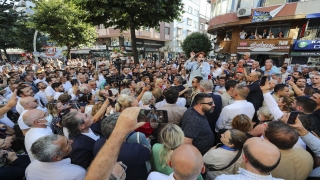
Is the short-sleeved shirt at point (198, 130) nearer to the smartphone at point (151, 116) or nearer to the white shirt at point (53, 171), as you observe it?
the smartphone at point (151, 116)

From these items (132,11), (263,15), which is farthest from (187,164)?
(263,15)

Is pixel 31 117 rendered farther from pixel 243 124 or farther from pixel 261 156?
pixel 243 124

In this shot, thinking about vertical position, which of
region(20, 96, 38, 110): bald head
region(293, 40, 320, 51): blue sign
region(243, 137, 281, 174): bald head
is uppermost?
region(293, 40, 320, 51): blue sign

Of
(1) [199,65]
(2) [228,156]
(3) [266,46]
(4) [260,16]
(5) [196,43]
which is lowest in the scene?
(2) [228,156]

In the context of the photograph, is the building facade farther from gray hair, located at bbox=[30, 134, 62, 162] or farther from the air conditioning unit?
gray hair, located at bbox=[30, 134, 62, 162]

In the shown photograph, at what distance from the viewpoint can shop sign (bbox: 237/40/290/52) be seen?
14434 millimetres

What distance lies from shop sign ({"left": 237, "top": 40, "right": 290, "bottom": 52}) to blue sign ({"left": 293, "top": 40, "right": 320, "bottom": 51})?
2.41 feet

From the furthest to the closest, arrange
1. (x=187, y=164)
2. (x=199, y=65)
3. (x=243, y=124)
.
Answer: (x=199, y=65), (x=243, y=124), (x=187, y=164)

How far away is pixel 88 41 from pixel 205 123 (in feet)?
62.8

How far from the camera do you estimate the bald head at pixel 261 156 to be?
4.14ft

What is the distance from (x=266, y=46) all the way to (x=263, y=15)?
274 centimetres

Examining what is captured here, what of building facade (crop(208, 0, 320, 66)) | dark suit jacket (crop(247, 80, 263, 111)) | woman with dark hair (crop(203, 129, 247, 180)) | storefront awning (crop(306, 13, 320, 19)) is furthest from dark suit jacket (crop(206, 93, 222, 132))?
storefront awning (crop(306, 13, 320, 19))

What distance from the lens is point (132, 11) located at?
9070mm

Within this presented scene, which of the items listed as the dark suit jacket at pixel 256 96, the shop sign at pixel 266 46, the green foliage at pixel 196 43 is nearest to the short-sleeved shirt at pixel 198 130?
the dark suit jacket at pixel 256 96
